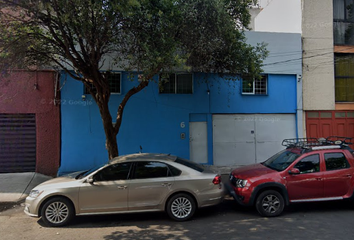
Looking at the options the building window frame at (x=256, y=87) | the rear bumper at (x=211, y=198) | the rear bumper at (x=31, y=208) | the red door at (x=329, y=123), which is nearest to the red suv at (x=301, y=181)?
the rear bumper at (x=211, y=198)

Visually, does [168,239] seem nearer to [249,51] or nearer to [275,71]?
[249,51]

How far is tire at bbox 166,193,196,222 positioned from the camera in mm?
5391

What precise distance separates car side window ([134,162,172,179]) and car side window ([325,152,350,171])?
3.77 metres

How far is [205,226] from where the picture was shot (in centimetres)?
514

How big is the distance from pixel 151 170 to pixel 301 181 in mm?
3413

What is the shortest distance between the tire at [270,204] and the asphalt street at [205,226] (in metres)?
0.15

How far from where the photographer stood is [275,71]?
11180 millimetres

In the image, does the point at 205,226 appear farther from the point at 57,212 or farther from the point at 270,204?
the point at 57,212

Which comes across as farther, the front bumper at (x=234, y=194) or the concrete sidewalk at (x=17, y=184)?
the concrete sidewalk at (x=17, y=184)

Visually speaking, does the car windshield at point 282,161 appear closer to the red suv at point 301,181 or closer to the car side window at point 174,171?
the red suv at point 301,181

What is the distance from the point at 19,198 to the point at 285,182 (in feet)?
23.9

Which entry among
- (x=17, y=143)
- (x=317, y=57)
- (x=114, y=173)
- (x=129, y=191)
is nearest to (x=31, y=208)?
(x=114, y=173)

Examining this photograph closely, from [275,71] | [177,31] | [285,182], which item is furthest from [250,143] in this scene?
[177,31]

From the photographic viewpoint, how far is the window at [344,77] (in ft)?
38.4
